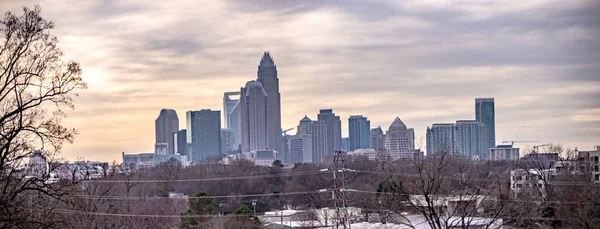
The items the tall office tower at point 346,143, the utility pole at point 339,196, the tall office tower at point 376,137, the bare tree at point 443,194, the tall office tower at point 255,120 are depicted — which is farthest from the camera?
the tall office tower at point 255,120

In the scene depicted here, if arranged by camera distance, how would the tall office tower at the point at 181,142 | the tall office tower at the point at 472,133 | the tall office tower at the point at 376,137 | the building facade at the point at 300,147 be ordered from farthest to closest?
the tall office tower at the point at 181,142, the building facade at the point at 300,147, the tall office tower at the point at 376,137, the tall office tower at the point at 472,133

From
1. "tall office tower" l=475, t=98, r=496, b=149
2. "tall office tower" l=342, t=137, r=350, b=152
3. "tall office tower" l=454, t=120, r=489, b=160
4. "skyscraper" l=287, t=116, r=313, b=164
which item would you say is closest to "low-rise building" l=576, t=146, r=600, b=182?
"tall office tower" l=454, t=120, r=489, b=160

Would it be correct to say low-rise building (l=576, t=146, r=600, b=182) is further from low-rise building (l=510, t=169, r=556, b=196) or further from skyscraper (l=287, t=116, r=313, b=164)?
skyscraper (l=287, t=116, r=313, b=164)

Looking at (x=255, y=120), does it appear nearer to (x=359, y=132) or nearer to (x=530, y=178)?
(x=359, y=132)

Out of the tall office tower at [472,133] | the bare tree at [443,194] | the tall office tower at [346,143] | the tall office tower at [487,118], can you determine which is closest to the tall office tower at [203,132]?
the tall office tower at [346,143]

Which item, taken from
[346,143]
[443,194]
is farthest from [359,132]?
[443,194]

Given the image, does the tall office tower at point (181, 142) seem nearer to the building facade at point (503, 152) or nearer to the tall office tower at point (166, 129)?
the tall office tower at point (166, 129)
